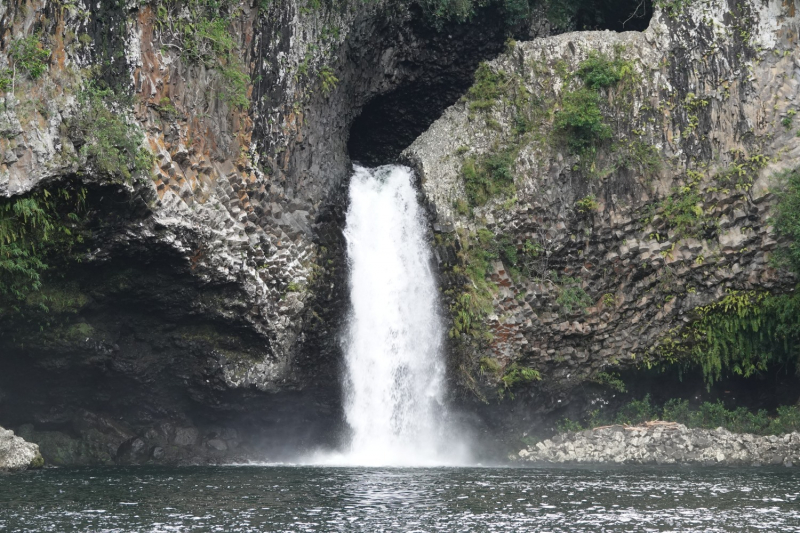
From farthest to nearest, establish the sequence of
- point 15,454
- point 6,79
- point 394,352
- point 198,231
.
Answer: point 394,352, point 198,231, point 15,454, point 6,79

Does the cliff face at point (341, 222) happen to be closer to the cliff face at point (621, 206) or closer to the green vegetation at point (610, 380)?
the cliff face at point (621, 206)

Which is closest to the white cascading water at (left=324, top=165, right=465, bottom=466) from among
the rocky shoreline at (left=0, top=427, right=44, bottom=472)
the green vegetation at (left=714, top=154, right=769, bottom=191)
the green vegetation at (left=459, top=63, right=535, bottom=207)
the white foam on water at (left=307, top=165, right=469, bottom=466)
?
the white foam on water at (left=307, top=165, right=469, bottom=466)

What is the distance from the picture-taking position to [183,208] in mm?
19234

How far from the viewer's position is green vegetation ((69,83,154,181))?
17.2 metres

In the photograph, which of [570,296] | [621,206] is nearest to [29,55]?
[570,296]

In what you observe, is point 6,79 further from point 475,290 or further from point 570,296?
point 570,296

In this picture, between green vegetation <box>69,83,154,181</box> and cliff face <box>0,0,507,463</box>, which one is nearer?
green vegetation <box>69,83,154,181</box>

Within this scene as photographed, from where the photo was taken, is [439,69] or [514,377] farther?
[439,69]

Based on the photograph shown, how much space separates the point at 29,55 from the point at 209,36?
4.78 metres

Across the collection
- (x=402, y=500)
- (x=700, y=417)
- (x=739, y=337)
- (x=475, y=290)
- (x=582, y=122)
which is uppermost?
(x=582, y=122)

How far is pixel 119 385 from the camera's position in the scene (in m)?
22.3

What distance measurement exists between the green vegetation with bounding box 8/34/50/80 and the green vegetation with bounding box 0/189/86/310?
243 centimetres

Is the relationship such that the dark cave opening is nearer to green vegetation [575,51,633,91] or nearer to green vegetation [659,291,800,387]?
green vegetation [575,51,633,91]

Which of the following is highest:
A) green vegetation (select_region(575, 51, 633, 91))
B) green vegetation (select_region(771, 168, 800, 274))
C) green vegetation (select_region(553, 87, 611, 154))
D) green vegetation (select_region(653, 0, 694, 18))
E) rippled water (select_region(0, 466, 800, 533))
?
green vegetation (select_region(653, 0, 694, 18))
